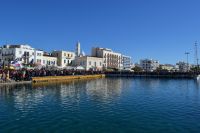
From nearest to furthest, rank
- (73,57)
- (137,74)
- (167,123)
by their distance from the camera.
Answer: (167,123)
(137,74)
(73,57)

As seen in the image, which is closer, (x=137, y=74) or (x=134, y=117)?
(x=134, y=117)

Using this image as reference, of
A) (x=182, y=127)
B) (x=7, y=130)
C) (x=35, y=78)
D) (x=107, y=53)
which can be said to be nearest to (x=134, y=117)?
(x=182, y=127)

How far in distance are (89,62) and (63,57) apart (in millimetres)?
17380

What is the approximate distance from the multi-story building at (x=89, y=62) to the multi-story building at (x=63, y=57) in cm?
365

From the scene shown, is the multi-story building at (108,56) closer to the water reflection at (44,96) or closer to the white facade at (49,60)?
the white facade at (49,60)

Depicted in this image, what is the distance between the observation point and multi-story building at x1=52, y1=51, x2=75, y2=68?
126 meters

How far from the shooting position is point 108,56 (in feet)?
537

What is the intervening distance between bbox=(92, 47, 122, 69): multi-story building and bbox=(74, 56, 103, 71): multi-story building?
25.3ft

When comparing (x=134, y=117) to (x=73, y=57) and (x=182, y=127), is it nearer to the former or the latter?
(x=182, y=127)

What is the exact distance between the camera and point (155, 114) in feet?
78.2

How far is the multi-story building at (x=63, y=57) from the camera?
126m

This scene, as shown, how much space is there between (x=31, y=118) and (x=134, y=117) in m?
8.44

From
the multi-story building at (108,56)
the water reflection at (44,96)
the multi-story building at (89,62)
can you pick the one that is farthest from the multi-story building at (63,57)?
the water reflection at (44,96)

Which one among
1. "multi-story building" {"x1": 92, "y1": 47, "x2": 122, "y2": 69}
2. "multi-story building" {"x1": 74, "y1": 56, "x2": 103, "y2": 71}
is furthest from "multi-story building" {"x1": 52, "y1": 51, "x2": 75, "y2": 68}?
"multi-story building" {"x1": 92, "y1": 47, "x2": 122, "y2": 69}
